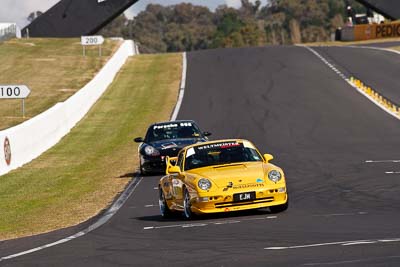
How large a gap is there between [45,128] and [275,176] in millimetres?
20299

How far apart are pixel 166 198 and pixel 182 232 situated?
274 centimetres

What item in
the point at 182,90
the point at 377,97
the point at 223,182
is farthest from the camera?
the point at 182,90

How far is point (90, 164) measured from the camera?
30719mm

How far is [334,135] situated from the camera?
34375 mm

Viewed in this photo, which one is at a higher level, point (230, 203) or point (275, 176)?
point (275, 176)

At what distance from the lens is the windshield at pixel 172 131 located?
26297mm

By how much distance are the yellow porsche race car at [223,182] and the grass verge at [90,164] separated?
74.1 inches

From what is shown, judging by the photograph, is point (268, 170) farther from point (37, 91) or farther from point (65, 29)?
point (65, 29)

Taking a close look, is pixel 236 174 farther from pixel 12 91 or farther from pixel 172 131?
pixel 12 91

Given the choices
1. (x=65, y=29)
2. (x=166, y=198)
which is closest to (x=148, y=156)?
Result: (x=166, y=198)

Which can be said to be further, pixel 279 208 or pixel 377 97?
pixel 377 97

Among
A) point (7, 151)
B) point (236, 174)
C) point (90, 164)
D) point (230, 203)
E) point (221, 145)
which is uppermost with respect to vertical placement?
point (221, 145)

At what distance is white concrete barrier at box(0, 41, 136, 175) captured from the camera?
28.2 meters

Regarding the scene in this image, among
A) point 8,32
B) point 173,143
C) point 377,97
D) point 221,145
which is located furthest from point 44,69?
point 221,145
